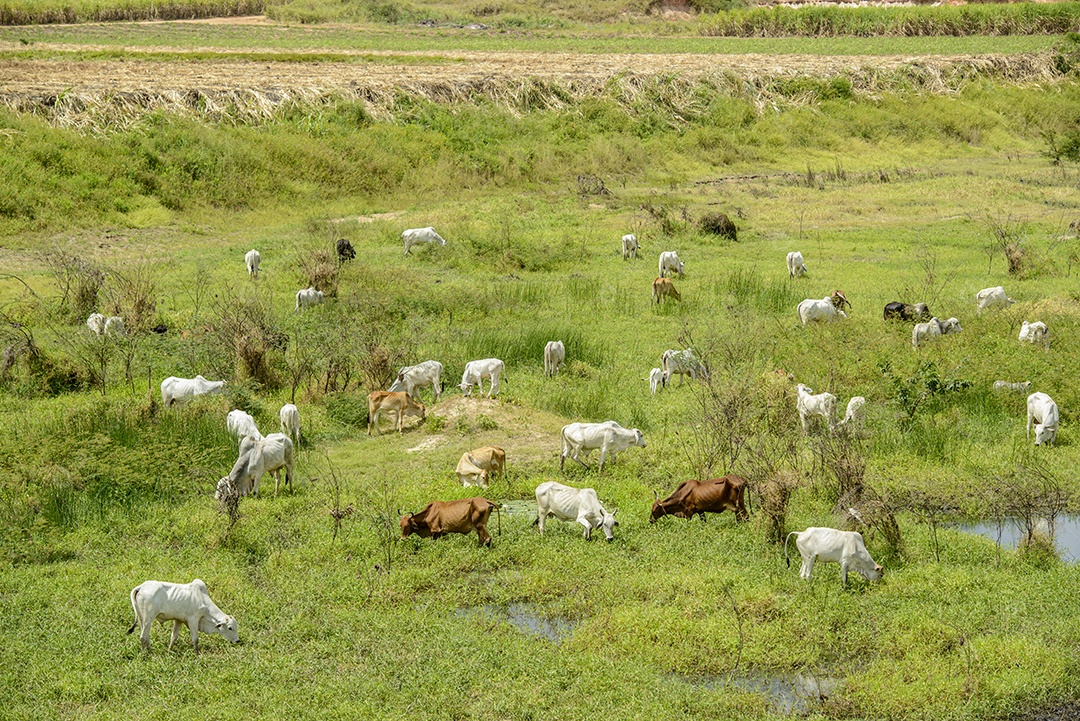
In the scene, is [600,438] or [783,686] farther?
[600,438]

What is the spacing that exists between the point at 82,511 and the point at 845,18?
207 ft

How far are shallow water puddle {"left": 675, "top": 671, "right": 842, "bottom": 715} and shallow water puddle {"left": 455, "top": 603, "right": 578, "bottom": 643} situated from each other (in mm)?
1216

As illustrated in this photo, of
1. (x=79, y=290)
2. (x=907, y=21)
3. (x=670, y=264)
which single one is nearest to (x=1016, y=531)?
(x=670, y=264)

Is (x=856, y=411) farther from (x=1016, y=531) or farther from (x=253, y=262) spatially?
(x=253, y=262)

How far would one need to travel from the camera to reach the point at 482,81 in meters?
39.3

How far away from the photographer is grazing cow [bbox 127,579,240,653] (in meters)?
8.99

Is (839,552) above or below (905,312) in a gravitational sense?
above

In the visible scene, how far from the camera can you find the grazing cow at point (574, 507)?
1150 centimetres

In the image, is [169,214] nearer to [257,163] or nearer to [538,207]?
[257,163]

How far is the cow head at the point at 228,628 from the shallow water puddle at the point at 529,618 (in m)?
1.92

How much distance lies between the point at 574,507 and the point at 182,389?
6.24m

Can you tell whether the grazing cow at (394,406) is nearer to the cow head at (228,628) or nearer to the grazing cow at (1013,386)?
the cow head at (228,628)

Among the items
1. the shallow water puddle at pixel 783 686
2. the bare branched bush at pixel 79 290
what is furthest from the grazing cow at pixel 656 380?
the bare branched bush at pixel 79 290

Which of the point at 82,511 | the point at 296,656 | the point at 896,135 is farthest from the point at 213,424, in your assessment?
the point at 896,135
